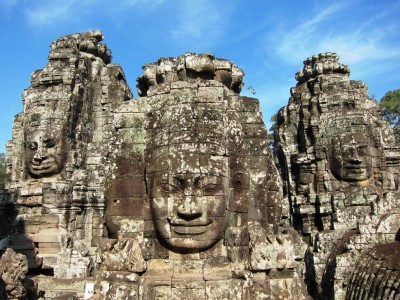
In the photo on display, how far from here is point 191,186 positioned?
5270mm

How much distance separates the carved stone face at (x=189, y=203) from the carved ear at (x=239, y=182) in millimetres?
326

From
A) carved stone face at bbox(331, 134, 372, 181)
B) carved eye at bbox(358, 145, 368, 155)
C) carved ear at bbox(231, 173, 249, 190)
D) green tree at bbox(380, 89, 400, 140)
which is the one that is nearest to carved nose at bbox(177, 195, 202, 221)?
carved ear at bbox(231, 173, 249, 190)

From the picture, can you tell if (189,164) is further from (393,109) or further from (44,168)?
(393,109)

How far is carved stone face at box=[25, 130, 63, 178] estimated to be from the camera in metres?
12.7

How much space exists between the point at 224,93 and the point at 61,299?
15.3 feet

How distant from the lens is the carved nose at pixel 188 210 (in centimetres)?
518

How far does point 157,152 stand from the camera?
18.1 ft

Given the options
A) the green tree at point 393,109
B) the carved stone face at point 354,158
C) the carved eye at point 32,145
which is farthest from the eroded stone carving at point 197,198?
the green tree at point 393,109

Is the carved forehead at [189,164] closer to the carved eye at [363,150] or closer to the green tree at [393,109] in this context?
the carved eye at [363,150]

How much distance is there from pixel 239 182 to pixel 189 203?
0.82 meters

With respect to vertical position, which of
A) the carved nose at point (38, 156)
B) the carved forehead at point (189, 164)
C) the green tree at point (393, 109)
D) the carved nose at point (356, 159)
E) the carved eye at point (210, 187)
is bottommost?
the carved eye at point (210, 187)

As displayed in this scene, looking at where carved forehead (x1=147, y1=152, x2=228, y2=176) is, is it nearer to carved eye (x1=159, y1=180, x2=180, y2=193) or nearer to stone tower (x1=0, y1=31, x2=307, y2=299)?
stone tower (x1=0, y1=31, x2=307, y2=299)

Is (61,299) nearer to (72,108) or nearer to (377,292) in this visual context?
(377,292)

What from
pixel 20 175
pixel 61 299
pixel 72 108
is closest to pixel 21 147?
pixel 20 175
